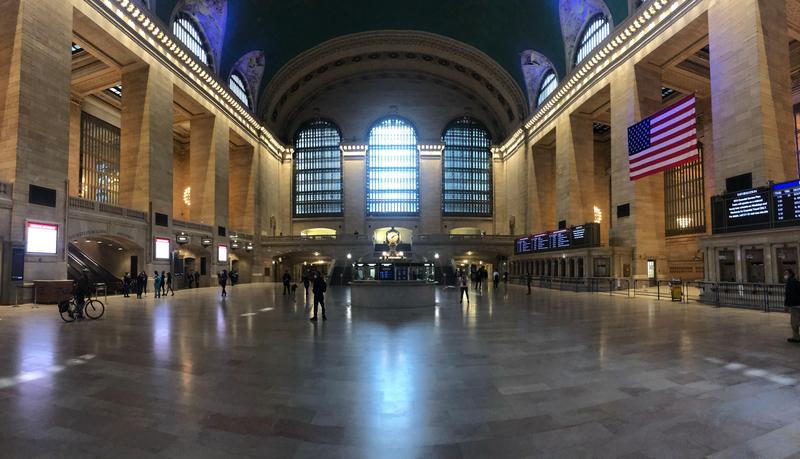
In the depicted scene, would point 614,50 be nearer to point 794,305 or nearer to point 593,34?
point 593,34

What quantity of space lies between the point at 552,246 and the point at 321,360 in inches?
1029

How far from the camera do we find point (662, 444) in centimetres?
330

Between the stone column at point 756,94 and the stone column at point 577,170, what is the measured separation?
12.9m

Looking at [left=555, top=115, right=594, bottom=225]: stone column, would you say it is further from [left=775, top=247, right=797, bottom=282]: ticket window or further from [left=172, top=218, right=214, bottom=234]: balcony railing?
[left=172, top=218, right=214, bottom=234]: balcony railing

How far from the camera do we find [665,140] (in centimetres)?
1864

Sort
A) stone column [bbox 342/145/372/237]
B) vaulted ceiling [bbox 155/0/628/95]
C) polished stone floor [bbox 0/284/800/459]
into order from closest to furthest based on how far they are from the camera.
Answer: polished stone floor [bbox 0/284/800/459], vaulted ceiling [bbox 155/0/628/95], stone column [bbox 342/145/372/237]

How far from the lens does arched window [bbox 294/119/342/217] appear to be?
4912 cm

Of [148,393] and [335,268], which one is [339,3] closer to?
[335,268]

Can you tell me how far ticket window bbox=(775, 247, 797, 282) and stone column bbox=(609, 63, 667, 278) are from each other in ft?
31.1

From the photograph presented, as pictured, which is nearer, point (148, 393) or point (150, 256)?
point (148, 393)

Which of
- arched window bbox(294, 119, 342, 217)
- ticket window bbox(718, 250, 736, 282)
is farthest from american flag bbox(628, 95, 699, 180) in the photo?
arched window bbox(294, 119, 342, 217)

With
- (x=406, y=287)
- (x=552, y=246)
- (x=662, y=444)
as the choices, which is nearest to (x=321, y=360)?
(x=662, y=444)

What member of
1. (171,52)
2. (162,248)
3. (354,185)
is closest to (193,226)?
(162,248)

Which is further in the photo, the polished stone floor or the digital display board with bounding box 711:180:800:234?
the digital display board with bounding box 711:180:800:234
